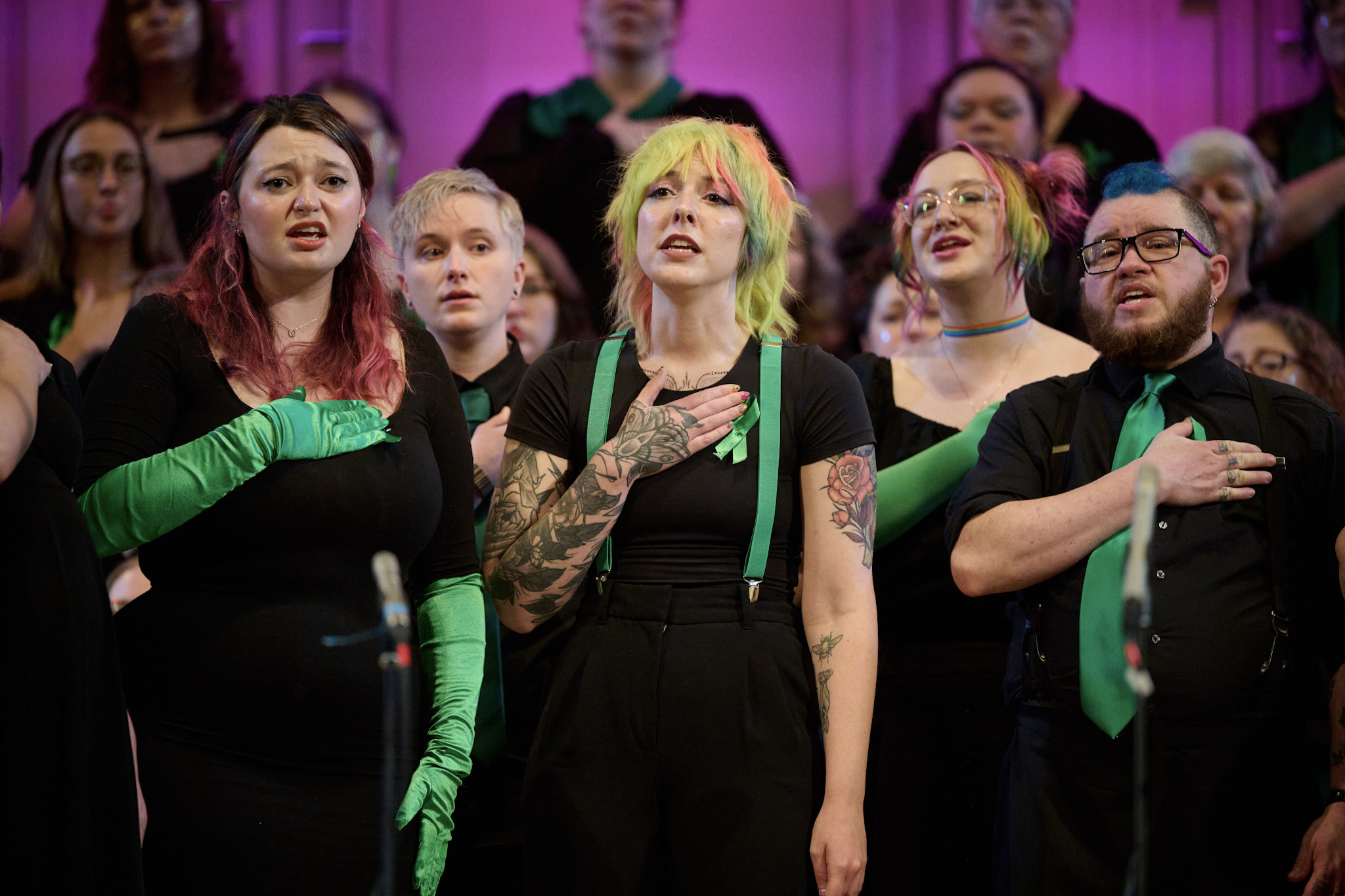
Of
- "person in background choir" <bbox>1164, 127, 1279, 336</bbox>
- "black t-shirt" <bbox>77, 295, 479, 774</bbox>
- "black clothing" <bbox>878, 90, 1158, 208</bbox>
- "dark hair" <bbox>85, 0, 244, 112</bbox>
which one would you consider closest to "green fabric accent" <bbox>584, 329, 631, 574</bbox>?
"black t-shirt" <bbox>77, 295, 479, 774</bbox>

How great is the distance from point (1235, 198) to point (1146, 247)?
1.92 m

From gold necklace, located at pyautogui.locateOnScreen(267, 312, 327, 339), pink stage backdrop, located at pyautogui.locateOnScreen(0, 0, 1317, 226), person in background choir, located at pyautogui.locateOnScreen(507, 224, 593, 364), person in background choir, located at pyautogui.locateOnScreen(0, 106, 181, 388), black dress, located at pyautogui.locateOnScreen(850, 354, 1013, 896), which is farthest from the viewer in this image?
pink stage backdrop, located at pyautogui.locateOnScreen(0, 0, 1317, 226)

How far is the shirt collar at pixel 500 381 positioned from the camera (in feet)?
10.3

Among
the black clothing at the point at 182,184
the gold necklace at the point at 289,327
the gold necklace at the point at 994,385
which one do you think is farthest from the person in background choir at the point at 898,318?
the black clothing at the point at 182,184

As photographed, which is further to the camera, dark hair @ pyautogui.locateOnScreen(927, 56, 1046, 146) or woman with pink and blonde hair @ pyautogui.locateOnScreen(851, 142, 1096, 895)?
dark hair @ pyautogui.locateOnScreen(927, 56, 1046, 146)

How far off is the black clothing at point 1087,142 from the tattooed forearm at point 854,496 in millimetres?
2463

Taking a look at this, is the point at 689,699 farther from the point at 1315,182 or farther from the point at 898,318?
the point at 1315,182

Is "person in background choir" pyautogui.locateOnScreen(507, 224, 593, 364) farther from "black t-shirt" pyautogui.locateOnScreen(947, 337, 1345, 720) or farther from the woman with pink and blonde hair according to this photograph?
"black t-shirt" pyautogui.locateOnScreen(947, 337, 1345, 720)

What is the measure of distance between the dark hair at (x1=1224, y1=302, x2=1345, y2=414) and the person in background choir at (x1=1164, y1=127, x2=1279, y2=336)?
41cm

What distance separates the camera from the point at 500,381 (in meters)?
3.17

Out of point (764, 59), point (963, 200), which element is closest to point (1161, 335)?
point (963, 200)

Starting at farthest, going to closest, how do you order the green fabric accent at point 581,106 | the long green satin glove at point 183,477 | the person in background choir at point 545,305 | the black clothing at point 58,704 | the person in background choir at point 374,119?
the green fabric accent at point 581,106 → the person in background choir at point 374,119 → the person in background choir at point 545,305 → the long green satin glove at point 183,477 → the black clothing at point 58,704

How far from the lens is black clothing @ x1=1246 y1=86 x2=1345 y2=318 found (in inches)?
181

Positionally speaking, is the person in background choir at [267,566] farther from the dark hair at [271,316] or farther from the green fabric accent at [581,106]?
the green fabric accent at [581,106]
